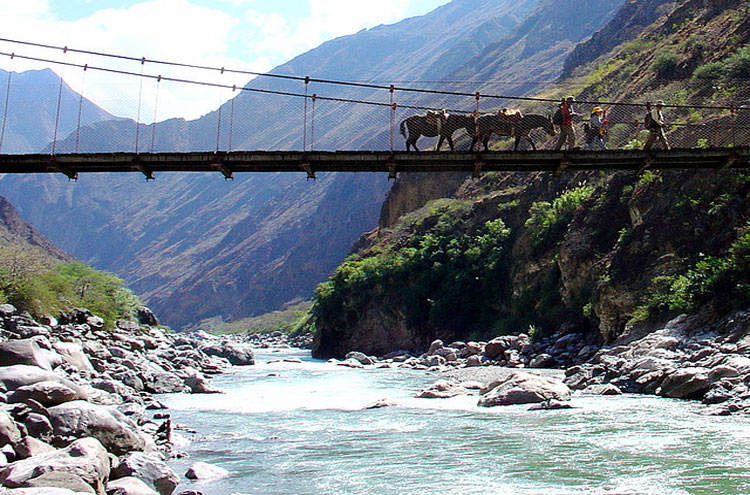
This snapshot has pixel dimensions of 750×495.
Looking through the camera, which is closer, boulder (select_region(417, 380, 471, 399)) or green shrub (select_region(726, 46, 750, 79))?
boulder (select_region(417, 380, 471, 399))

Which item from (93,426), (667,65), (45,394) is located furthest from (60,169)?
(667,65)

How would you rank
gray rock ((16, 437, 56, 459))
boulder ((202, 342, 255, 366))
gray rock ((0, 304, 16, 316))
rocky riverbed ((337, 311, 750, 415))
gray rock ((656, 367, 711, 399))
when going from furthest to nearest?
boulder ((202, 342, 255, 366))
gray rock ((0, 304, 16, 316))
gray rock ((656, 367, 711, 399))
rocky riverbed ((337, 311, 750, 415))
gray rock ((16, 437, 56, 459))

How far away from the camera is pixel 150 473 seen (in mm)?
8281

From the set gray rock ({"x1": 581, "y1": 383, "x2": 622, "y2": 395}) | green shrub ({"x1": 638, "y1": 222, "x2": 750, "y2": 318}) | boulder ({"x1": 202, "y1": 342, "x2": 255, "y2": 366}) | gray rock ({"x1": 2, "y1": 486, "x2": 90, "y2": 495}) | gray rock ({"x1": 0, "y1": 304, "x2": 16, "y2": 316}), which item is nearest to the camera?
gray rock ({"x1": 2, "y1": 486, "x2": 90, "y2": 495})

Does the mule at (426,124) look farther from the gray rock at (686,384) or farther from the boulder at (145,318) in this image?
A: the boulder at (145,318)

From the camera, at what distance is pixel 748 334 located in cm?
1603

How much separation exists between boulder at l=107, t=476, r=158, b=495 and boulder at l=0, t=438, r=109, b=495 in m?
0.13

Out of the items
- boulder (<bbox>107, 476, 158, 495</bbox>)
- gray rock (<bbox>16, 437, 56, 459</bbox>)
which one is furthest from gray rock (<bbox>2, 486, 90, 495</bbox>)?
gray rock (<bbox>16, 437, 56, 459</bbox>)

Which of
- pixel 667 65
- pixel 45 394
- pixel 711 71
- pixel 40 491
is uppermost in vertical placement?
pixel 667 65

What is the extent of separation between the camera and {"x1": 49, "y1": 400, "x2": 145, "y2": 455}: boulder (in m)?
9.27

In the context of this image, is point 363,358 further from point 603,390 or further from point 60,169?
point 60,169

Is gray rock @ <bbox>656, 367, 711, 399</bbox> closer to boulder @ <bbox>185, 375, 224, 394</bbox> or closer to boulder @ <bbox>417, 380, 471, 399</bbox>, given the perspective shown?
boulder @ <bbox>417, 380, 471, 399</bbox>

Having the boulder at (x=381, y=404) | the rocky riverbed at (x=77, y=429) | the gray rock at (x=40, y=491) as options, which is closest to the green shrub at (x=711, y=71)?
the boulder at (x=381, y=404)

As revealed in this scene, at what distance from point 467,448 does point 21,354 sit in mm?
8184
